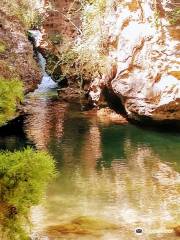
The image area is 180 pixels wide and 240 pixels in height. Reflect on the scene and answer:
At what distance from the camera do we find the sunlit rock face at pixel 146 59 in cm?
1848

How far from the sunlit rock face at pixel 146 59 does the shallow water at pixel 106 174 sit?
3.51 feet

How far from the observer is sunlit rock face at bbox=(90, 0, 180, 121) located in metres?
18.5

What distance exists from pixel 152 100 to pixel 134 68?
5.82 ft

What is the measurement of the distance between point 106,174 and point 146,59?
25.7 feet

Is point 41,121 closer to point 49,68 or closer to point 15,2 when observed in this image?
point 15,2

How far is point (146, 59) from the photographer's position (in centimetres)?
1945

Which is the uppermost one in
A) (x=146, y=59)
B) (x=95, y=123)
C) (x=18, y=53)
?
(x=18, y=53)

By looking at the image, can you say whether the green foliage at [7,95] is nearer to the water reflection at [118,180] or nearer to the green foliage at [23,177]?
the green foliage at [23,177]

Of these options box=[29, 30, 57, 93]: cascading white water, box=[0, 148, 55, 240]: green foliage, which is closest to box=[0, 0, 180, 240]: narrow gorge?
box=[0, 148, 55, 240]: green foliage

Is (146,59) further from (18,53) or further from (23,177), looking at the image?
(23,177)

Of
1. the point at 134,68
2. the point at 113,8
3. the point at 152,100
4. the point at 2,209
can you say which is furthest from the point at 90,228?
the point at 113,8

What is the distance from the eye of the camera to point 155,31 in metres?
19.4

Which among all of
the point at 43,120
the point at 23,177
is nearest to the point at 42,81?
the point at 43,120

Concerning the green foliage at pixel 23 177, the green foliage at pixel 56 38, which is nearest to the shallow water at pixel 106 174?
the green foliage at pixel 23 177
